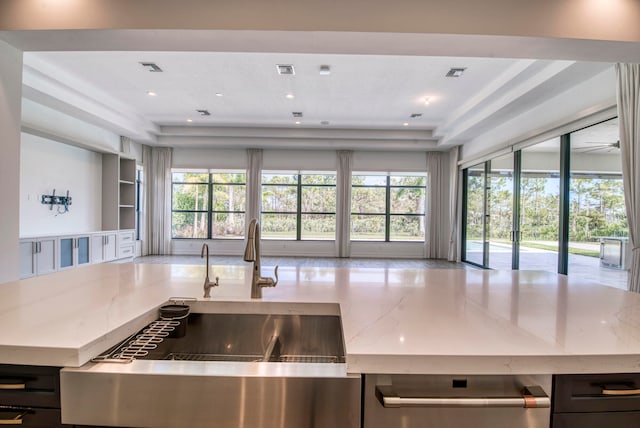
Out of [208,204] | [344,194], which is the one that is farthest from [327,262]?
[208,204]

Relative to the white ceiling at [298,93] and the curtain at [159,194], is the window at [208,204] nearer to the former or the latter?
the curtain at [159,194]

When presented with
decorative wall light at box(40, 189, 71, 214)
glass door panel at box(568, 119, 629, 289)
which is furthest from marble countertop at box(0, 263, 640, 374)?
decorative wall light at box(40, 189, 71, 214)

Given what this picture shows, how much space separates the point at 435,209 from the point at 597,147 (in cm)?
496

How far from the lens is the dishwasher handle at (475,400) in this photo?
84 centimetres

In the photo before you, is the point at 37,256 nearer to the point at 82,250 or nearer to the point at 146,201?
the point at 82,250

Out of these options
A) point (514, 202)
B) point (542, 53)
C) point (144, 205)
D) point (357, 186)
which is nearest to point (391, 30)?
point (542, 53)

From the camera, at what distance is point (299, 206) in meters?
9.23

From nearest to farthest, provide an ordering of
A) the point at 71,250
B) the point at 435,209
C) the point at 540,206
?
the point at 540,206, the point at 71,250, the point at 435,209

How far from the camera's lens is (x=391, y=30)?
2.47 m

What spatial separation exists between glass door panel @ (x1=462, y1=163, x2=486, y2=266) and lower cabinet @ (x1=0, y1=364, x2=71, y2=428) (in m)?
7.55

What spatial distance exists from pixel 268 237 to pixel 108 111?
15.8 feet

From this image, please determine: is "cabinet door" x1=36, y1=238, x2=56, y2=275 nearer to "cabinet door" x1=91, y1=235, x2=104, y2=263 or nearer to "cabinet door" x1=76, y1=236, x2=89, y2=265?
"cabinet door" x1=76, y1=236, x2=89, y2=265

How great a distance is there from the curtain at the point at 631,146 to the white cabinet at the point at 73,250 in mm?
7672

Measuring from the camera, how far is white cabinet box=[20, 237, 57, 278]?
4.57 metres
